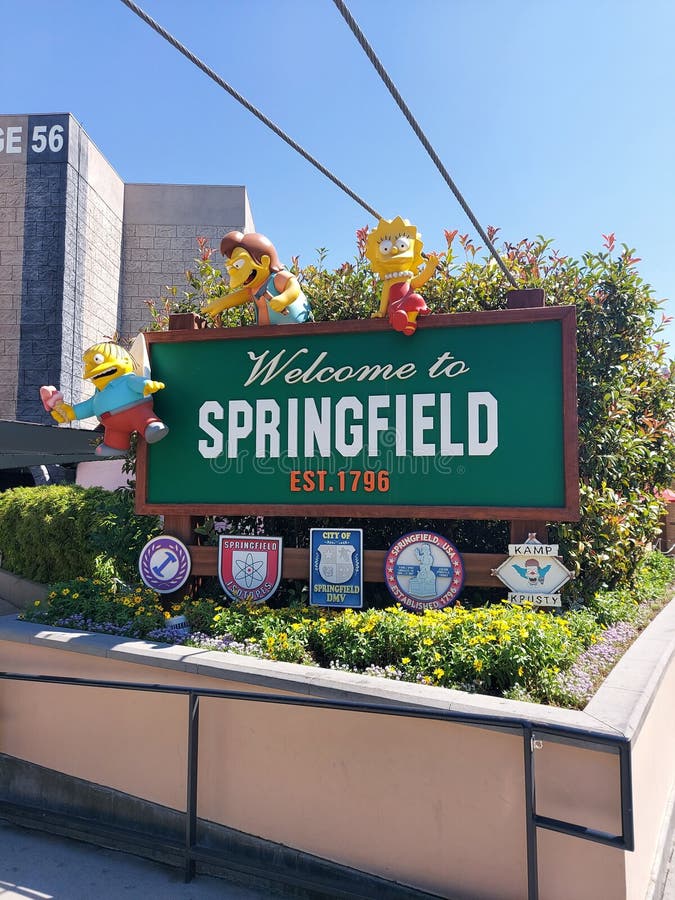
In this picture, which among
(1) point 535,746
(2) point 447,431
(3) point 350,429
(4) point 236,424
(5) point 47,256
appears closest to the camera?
(1) point 535,746

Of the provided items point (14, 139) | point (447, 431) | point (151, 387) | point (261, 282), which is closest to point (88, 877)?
point (151, 387)

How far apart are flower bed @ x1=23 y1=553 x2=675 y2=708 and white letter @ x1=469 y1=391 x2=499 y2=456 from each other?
1384mm

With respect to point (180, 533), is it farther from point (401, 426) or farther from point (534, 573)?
point (534, 573)

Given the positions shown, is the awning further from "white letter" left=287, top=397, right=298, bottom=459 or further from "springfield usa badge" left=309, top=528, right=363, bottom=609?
"springfield usa badge" left=309, top=528, right=363, bottom=609

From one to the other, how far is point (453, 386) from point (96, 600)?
4.05 meters

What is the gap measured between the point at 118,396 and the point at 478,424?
11.4 ft

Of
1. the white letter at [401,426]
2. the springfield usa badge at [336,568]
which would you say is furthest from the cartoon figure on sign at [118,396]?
the white letter at [401,426]

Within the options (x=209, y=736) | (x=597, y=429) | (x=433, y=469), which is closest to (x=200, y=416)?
(x=433, y=469)

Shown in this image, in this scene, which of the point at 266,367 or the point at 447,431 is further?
the point at 266,367

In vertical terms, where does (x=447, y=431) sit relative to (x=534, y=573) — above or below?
above

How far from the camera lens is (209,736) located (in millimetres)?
4457

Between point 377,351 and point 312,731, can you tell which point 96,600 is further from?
point 377,351

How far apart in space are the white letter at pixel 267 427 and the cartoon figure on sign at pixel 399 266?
139 centimetres

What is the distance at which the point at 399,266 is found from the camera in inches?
241
